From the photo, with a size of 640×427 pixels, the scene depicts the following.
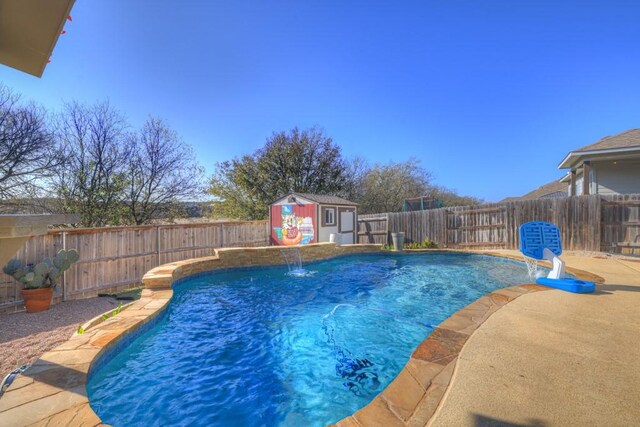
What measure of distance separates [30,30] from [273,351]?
149 inches

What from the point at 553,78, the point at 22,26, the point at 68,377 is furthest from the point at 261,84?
the point at 553,78

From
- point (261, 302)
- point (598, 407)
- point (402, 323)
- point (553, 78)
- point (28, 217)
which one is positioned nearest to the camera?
point (28, 217)

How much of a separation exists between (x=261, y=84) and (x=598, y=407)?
12697mm

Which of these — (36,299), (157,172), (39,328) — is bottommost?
(39,328)

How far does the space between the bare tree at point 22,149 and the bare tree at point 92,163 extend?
1.47ft

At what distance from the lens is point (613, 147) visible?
9.04m

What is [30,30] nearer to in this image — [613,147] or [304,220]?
[304,220]

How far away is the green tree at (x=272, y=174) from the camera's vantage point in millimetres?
20047

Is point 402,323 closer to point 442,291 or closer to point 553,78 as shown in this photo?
point 442,291

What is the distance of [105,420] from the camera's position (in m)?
2.34

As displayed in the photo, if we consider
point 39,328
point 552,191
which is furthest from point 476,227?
point 552,191

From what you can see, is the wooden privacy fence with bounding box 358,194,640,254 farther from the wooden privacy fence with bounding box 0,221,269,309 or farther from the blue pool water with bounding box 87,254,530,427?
the wooden privacy fence with bounding box 0,221,269,309

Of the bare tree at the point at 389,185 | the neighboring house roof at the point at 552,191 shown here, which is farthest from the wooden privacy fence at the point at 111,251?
the neighboring house roof at the point at 552,191

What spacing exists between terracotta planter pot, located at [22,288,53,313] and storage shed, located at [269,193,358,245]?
8169 millimetres
